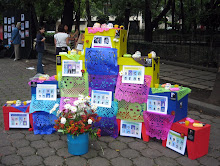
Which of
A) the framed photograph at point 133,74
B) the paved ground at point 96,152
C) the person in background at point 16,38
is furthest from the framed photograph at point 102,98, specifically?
the person in background at point 16,38

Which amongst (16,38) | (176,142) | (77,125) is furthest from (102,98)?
(16,38)

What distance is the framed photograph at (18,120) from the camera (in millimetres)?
4827

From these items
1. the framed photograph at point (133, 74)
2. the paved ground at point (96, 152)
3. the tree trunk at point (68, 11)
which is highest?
the tree trunk at point (68, 11)

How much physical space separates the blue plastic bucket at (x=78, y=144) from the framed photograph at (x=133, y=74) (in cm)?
118

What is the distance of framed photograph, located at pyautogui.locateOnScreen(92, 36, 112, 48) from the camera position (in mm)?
4562

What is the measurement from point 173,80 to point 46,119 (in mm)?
5490

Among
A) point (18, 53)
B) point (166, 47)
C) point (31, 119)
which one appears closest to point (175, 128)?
point (31, 119)

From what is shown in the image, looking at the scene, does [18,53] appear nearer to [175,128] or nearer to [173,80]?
[173,80]

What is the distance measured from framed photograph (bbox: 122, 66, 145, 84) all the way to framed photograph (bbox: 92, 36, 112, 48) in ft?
1.75

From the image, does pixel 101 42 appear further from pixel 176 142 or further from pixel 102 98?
pixel 176 142

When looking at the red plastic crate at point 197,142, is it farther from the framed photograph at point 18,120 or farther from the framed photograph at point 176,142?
the framed photograph at point 18,120

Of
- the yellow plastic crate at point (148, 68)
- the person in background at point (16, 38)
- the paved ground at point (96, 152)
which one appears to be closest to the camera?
the paved ground at point (96, 152)

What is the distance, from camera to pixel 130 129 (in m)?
4.57

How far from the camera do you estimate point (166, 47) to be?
13.4m
